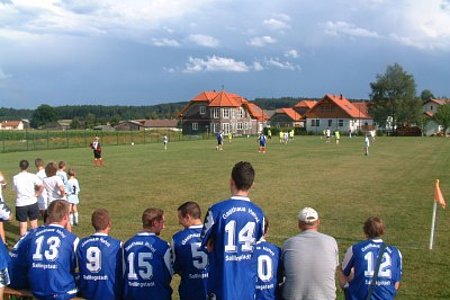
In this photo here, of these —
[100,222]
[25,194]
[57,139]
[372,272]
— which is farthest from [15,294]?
[57,139]

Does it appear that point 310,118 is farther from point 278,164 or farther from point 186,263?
point 186,263

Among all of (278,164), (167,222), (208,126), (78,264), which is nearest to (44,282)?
(78,264)

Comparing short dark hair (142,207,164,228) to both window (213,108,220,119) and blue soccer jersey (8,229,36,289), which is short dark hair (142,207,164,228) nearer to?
blue soccer jersey (8,229,36,289)

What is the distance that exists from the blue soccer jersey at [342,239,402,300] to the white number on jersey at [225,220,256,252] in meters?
1.40

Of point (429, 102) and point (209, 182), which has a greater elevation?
point (429, 102)

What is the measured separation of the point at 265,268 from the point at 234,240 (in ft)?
2.65

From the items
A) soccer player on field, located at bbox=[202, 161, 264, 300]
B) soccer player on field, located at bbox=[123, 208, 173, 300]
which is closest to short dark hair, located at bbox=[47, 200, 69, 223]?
soccer player on field, located at bbox=[123, 208, 173, 300]

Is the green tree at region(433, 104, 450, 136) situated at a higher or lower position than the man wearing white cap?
higher

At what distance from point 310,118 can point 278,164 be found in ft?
271

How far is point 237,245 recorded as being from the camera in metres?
4.62

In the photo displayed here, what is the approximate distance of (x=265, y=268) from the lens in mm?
5227

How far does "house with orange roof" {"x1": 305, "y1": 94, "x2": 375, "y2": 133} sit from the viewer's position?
108 metres

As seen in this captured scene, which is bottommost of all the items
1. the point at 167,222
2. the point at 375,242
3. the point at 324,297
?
the point at 167,222

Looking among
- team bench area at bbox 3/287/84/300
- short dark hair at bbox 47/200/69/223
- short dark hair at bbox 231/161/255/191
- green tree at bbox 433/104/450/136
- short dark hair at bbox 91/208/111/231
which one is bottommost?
team bench area at bbox 3/287/84/300
